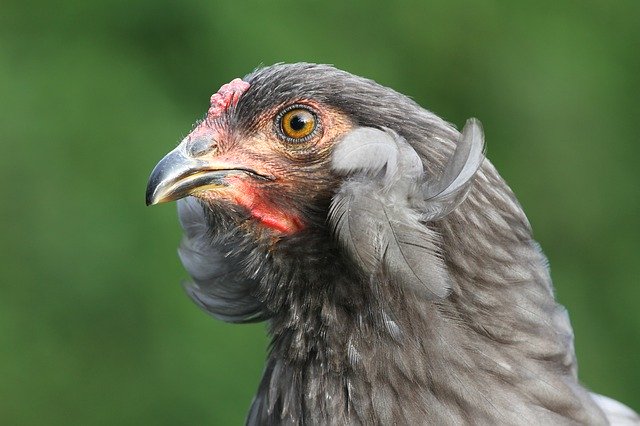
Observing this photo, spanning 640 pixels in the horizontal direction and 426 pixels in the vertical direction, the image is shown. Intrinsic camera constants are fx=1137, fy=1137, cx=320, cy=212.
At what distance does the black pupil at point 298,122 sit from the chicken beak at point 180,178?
0.73 ft

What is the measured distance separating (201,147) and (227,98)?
0.19 m

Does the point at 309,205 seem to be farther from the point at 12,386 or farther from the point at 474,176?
the point at 12,386

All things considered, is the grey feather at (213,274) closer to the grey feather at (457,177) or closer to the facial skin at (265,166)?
the facial skin at (265,166)

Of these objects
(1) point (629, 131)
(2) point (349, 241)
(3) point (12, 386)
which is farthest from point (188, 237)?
(1) point (629, 131)

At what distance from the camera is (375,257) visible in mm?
3041

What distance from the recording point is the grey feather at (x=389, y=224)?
9.89ft

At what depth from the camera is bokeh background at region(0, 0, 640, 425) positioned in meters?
5.96

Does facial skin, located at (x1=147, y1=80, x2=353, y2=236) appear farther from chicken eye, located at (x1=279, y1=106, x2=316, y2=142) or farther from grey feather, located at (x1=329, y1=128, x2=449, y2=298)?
grey feather, located at (x1=329, y1=128, x2=449, y2=298)

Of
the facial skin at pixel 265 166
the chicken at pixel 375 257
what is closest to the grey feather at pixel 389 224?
the chicken at pixel 375 257

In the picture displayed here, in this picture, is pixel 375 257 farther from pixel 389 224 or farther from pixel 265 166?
pixel 265 166

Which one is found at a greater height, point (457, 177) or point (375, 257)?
point (457, 177)

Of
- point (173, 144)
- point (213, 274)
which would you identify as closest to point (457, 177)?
point (213, 274)

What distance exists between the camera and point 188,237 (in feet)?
12.3

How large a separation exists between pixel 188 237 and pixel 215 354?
7.45 feet
